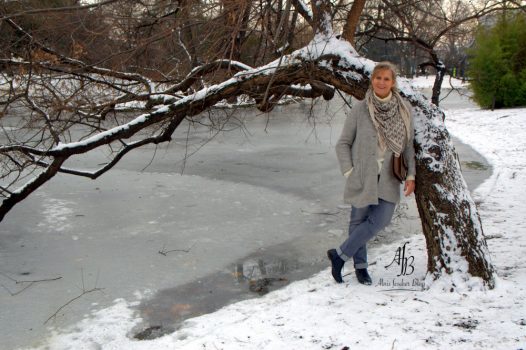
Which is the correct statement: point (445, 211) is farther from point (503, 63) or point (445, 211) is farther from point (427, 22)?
point (503, 63)

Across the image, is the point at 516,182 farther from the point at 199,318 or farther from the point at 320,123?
the point at 320,123

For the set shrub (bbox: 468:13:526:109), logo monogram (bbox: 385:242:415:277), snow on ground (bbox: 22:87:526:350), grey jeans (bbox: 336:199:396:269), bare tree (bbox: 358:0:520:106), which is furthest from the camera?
shrub (bbox: 468:13:526:109)

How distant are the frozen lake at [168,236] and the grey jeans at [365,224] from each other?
2.88 feet

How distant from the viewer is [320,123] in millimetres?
15141

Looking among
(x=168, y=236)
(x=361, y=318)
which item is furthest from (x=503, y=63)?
(x=361, y=318)

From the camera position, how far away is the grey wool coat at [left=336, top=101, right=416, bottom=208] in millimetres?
3396

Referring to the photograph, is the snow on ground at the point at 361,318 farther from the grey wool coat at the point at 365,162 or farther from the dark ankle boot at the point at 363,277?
the grey wool coat at the point at 365,162

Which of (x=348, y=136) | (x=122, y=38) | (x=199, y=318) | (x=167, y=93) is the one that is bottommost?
(x=199, y=318)

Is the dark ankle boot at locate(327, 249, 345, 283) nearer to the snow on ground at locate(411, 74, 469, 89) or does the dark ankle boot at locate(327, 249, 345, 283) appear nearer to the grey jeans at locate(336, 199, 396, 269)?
the grey jeans at locate(336, 199, 396, 269)

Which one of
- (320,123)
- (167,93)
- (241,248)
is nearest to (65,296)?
(241,248)

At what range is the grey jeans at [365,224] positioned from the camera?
3490 mm

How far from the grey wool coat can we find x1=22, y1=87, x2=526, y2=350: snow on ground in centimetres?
65

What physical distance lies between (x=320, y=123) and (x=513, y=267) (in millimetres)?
11505

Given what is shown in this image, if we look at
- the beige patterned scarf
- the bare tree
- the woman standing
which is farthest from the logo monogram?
the bare tree
